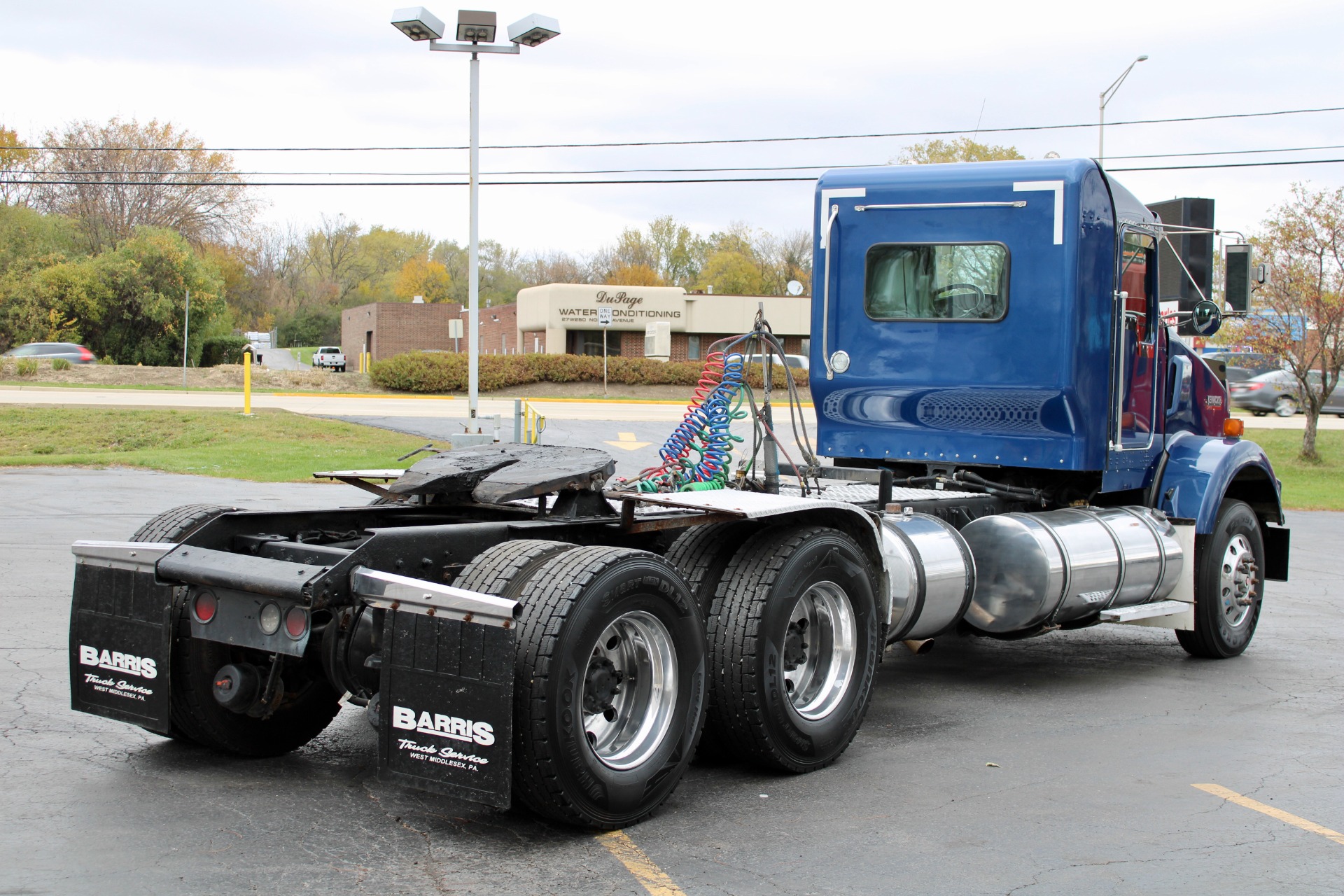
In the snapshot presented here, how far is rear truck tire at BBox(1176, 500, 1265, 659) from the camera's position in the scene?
7676 millimetres

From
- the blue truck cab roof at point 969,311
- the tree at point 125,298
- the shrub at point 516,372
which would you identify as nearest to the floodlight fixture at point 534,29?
the blue truck cab roof at point 969,311

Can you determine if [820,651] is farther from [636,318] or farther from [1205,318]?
[636,318]

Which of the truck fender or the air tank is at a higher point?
the truck fender

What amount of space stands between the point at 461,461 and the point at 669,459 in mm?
1162

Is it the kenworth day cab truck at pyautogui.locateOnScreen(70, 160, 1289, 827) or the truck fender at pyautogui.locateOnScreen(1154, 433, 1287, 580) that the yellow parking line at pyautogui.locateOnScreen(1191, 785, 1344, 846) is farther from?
the truck fender at pyautogui.locateOnScreen(1154, 433, 1287, 580)

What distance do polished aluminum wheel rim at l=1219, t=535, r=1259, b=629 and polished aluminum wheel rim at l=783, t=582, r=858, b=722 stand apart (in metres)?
3.50

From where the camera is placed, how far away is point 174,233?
5003 centimetres

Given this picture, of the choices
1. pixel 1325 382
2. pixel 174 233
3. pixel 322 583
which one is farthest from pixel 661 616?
pixel 174 233

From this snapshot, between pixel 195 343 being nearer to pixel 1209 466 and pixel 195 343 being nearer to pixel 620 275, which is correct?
pixel 620 275

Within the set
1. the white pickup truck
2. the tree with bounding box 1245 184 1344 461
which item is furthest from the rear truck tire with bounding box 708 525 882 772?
the white pickup truck

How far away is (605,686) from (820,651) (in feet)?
4.65

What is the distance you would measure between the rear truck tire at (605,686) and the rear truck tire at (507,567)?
5 cm

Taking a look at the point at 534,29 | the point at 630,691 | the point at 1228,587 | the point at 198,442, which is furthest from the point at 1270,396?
Answer: the point at 630,691

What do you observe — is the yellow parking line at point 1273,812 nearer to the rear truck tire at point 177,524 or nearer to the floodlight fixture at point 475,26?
the rear truck tire at point 177,524
